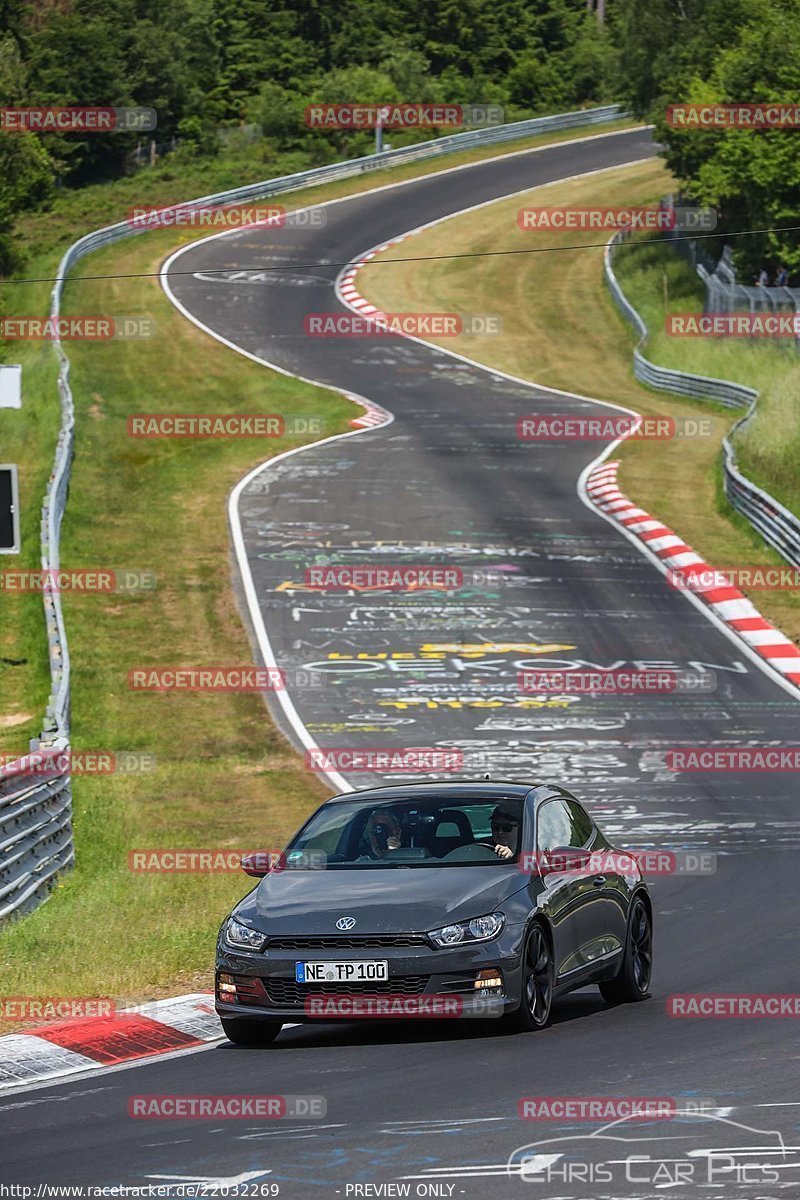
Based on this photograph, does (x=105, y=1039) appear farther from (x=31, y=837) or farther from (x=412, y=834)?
(x=31, y=837)

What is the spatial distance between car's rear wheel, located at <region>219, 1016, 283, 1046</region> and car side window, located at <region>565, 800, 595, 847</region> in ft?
7.61

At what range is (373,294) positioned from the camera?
197 ft

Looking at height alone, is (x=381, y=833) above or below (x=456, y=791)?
below

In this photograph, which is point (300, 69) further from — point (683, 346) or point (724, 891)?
point (724, 891)

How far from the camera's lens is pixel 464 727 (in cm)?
2483

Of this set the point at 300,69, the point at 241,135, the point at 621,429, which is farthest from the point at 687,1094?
the point at 300,69

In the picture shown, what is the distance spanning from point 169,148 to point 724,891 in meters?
71.5

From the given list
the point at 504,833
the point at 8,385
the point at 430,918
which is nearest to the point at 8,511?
the point at 8,385

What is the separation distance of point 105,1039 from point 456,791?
8.33 feet

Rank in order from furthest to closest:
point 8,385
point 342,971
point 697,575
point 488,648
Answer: point 697,575 → point 488,648 → point 8,385 → point 342,971

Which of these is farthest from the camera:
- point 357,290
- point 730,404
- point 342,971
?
point 357,290

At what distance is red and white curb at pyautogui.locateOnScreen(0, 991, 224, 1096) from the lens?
9805 millimetres

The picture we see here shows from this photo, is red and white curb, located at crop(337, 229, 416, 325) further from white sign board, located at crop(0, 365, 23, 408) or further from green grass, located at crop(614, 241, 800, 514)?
white sign board, located at crop(0, 365, 23, 408)

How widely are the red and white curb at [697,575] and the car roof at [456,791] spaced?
15.8 m
